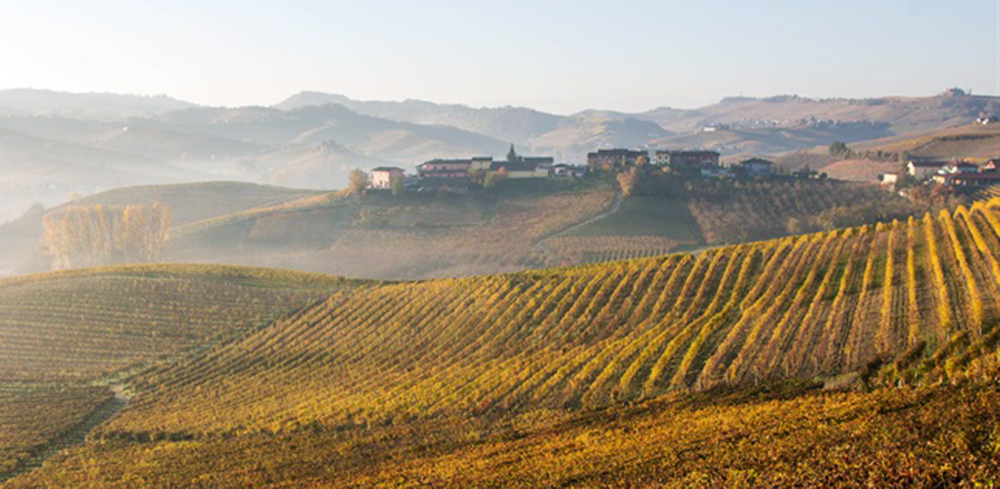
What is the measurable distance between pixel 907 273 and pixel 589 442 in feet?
76.6

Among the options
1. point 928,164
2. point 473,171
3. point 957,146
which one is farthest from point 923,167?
point 473,171

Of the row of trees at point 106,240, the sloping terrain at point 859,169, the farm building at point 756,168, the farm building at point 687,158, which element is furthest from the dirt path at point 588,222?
the sloping terrain at point 859,169

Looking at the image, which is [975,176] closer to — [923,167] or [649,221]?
[923,167]

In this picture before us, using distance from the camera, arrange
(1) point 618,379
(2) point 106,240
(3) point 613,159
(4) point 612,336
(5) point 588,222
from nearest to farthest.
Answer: (1) point 618,379, (4) point 612,336, (2) point 106,240, (5) point 588,222, (3) point 613,159

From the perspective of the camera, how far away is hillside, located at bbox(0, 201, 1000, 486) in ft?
68.7

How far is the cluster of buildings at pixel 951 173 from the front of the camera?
110m

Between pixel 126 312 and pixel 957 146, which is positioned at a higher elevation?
pixel 957 146

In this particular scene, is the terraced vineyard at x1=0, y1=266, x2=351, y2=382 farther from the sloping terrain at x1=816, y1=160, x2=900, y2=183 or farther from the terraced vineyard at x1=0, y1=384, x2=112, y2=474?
the sloping terrain at x1=816, y1=160, x2=900, y2=183

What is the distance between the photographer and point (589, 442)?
25703 mm

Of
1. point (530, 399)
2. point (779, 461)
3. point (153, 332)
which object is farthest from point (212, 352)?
point (779, 461)

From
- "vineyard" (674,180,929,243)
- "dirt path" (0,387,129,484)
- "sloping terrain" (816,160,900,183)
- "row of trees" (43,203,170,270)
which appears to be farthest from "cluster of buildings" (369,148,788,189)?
"dirt path" (0,387,129,484)

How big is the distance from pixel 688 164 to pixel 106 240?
3486 inches

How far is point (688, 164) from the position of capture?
135375mm

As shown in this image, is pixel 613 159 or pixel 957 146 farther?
pixel 957 146
